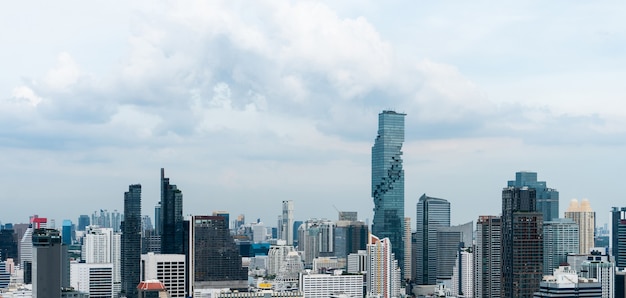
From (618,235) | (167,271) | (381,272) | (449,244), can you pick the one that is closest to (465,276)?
(381,272)

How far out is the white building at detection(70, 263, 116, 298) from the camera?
60781mm

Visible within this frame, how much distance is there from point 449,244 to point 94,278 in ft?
113

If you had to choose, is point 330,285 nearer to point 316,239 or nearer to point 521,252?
point 521,252

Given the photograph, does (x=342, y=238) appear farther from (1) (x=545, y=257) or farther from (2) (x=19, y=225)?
(1) (x=545, y=257)

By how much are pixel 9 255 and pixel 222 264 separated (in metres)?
21.1

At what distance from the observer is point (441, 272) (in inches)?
3179

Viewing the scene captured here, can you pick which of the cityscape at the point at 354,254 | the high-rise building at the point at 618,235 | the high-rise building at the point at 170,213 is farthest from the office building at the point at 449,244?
the high-rise building at the point at 170,213

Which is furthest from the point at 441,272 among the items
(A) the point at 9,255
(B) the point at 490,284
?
(A) the point at 9,255

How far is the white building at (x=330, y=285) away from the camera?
58.8 m

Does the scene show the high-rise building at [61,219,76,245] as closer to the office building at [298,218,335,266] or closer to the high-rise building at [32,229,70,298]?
the office building at [298,218,335,266]

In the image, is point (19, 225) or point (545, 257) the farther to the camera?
point (19, 225)

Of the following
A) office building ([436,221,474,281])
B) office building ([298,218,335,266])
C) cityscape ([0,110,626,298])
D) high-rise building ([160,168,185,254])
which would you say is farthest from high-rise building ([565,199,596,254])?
high-rise building ([160,168,185,254])

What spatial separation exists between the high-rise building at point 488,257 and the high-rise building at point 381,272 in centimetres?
764

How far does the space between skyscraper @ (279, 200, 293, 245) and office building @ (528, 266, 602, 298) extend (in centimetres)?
6099
